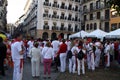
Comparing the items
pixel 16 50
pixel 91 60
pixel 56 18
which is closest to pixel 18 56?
pixel 16 50

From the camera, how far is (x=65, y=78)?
40.6ft

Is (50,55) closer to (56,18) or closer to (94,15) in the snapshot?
(94,15)

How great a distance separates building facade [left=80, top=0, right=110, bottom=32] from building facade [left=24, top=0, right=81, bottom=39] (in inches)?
92.2

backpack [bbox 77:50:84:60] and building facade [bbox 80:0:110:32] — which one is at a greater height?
building facade [bbox 80:0:110:32]

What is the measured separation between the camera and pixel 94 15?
58.1 metres

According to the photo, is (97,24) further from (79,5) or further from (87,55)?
(87,55)

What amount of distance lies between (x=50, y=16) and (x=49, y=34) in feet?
14.5

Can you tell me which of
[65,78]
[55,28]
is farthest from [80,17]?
[65,78]

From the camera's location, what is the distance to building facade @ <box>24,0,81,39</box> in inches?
2336

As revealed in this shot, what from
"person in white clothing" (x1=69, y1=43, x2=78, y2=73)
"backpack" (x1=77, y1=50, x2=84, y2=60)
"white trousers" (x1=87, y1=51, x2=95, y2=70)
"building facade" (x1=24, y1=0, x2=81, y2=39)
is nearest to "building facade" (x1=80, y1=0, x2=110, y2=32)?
"building facade" (x1=24, y1=0, x2=81, y2=39)

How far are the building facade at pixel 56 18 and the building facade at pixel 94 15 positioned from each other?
7.68ft

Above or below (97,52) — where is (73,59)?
below

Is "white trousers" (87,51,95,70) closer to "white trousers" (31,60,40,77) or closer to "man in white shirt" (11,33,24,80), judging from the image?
"white trousers" (31,60,40,77)

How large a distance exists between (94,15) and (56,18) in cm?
967
